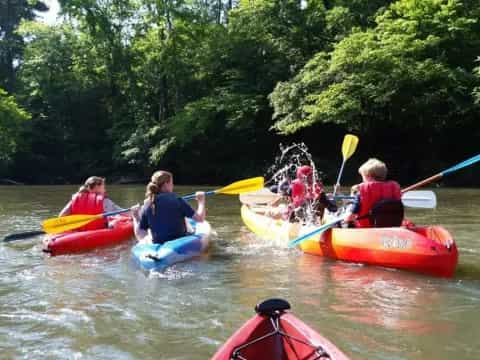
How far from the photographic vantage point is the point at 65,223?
20.3 ft

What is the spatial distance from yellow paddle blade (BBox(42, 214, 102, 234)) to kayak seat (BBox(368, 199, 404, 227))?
10.7 ft

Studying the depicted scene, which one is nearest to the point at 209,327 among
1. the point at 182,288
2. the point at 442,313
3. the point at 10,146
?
the point at 182,288

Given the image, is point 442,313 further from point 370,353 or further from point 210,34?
point 210,34

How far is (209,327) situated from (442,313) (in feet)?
5.38

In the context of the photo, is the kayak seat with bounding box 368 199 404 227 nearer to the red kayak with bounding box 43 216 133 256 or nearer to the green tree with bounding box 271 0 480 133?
the red kayak with bounding box 43 216 133 256

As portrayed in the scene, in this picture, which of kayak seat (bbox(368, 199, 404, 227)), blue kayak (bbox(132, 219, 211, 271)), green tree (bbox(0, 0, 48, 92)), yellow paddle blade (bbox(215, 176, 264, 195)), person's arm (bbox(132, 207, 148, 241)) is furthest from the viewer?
green tree (bbox(0, 0, 48, 92))

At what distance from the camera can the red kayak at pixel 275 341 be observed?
2383 millimetres

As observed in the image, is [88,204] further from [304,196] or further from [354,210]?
[354,210]

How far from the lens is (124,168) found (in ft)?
82.1

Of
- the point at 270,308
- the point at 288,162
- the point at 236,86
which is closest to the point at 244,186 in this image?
the point at 270,308

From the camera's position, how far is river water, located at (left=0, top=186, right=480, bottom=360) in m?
3.13

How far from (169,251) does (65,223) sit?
176cm

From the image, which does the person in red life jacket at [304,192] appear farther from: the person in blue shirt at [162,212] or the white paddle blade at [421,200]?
the person in blue shirt at [162,212]

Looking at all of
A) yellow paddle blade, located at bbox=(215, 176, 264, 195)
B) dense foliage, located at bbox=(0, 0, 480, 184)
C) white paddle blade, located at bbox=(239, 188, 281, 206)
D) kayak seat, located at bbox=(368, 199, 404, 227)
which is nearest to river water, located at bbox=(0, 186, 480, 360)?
kayak seat, located at bbox=(368, 199, 404, 227)
